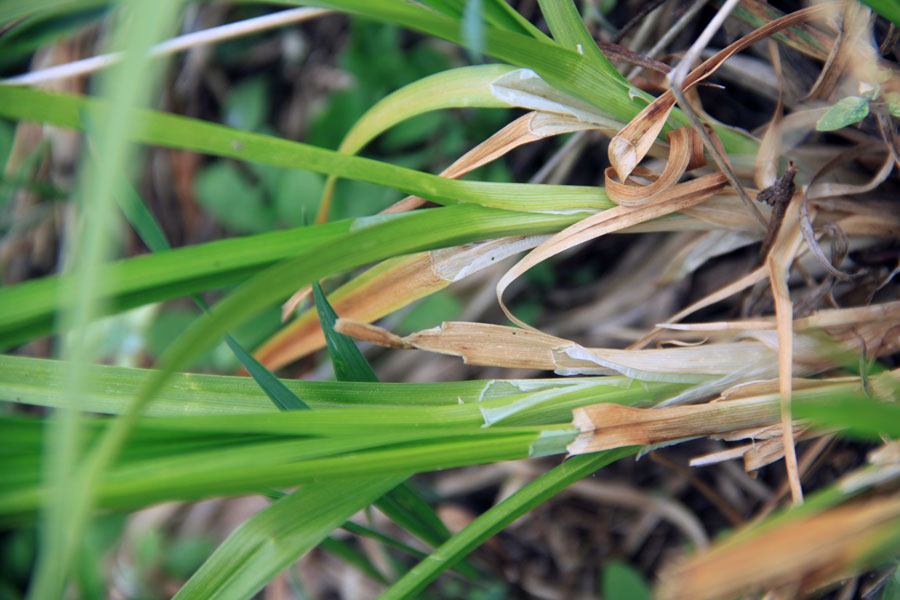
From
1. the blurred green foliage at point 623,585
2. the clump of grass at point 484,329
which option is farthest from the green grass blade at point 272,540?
the blurred green foliage at point 623,585

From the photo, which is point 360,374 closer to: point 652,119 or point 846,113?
point 652,119

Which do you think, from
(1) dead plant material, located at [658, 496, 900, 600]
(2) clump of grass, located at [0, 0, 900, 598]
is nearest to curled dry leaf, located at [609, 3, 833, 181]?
(2) clump of grass, located at [0, 0, 900, 598]

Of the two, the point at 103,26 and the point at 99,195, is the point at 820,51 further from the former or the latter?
the point at 103,26

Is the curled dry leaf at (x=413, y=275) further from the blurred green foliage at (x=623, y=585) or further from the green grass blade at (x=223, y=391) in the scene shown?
the blurred green foliage at (x=623, y=585)

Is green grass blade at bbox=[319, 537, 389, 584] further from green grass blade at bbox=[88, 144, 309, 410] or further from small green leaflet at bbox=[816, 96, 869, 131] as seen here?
small green leaflet at bbox=[816, 96, 869, 131]

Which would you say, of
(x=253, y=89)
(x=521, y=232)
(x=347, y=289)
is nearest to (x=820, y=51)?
(x=521, y=232)

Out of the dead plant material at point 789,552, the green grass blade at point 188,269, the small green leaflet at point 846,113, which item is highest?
the green grass blade at point 188,269
